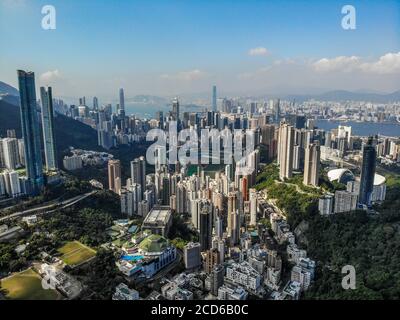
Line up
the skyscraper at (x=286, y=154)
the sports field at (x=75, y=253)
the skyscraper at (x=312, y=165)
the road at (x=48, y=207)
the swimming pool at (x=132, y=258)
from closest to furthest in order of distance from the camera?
the sports field at (x=75, y=253), the swimming pool at (x=132, y=258), the road at (x=48, y=207), the skyscraper at (x=312, y=165), the skyscraper at (x=286, y=154)

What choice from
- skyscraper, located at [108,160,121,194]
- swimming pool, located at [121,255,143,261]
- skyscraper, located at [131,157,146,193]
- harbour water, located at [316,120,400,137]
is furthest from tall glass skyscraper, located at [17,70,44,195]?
harbour water, located at [316,120,400,137]

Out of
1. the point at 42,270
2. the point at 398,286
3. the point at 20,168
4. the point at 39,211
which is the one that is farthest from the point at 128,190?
the point at 398,286

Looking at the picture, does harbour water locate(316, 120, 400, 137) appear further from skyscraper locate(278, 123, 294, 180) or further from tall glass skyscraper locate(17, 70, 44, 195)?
tall glass skyscraper locate(17, 70, 44, 195)

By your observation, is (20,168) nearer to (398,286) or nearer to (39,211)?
(39,211)

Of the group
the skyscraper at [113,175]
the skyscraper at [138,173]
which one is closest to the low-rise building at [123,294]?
the skyscraper at [138,173]

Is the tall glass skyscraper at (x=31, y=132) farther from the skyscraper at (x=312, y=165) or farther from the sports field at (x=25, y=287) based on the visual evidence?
the skyscraper at (x=312, y=165)
